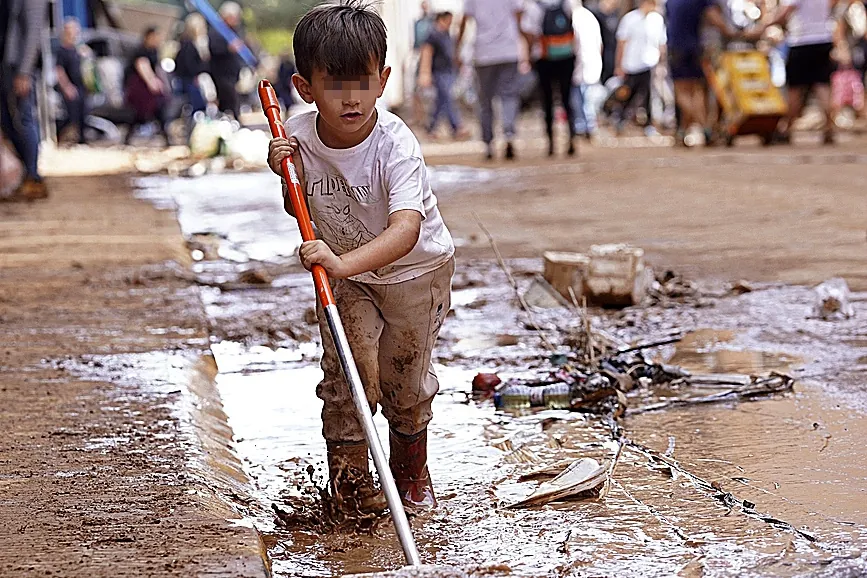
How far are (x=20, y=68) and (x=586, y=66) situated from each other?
30.0 ft

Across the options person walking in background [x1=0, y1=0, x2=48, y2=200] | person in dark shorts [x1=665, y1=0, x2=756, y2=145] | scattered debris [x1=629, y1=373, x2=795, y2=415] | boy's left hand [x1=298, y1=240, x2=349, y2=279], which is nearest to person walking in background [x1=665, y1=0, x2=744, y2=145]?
person in dark shorts [x1=665, y1=0, x2=756, y2=145]

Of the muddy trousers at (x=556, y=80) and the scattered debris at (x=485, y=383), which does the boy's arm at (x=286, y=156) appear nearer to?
the scattered debris at (x=485, y=383)

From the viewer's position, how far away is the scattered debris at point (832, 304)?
5293mm

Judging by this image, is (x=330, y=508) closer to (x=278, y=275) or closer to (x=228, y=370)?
(x=228, y=370)

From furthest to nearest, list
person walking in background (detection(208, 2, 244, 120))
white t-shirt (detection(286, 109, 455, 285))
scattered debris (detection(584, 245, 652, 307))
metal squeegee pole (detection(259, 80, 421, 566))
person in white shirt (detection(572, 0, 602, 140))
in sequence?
person walking in background (detection(208, 2, 244, 120)), person in white shirt (detection(572, 0, 602, 140)), scattered debris (detection(584, 245, 652, 307)), white t-shirt (detection(286, 109, 455, 285)), metal squeegee pole (detection(259, 80, 421, 566))

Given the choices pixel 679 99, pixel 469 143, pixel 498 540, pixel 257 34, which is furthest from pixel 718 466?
pixel 257 34

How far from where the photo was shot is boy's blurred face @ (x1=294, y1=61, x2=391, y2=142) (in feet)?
9.53

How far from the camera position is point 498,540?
9.65ft

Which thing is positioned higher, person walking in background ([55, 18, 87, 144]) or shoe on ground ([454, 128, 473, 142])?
person walking in background ([55, 18, 87, 144])

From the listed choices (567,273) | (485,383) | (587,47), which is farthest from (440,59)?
(485,383)

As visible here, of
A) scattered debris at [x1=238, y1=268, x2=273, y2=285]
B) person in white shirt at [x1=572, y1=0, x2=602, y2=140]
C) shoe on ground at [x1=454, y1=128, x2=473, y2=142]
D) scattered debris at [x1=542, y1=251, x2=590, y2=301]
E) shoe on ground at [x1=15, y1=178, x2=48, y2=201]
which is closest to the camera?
scattered debris at [x1=542, y1=251, x2=590, y2=301]

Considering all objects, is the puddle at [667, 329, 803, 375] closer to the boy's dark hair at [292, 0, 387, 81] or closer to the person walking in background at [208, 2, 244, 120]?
the boy's dark hair at [292, 0, 387, 81]

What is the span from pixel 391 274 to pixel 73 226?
5966mm

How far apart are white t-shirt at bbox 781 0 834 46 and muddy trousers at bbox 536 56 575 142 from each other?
2.54 metres
